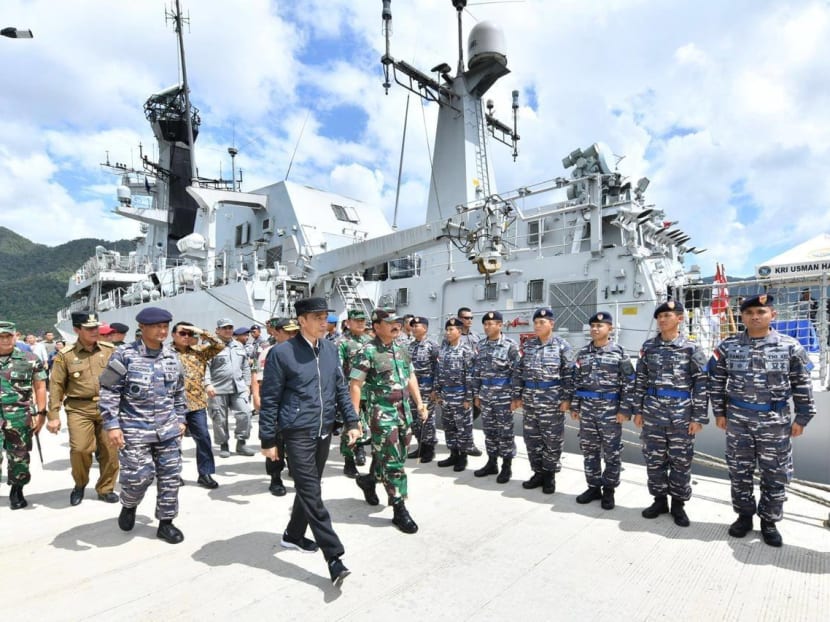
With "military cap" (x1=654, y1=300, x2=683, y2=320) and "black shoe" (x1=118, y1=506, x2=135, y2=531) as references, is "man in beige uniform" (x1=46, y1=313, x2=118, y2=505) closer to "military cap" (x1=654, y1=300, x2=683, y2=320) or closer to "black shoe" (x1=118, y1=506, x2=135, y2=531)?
"black shoe" (x1=118, y1=506, x2=135, y2=531)

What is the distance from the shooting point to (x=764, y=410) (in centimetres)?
314

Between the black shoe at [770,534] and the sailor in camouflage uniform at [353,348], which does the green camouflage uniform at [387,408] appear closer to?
the sailor in camouflage uniform at [353,348]

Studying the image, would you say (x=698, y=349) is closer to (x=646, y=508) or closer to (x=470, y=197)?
(x=646, y=508)

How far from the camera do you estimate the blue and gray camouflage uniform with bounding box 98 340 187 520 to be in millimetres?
A: 3188

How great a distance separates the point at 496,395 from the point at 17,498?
4.35 metres

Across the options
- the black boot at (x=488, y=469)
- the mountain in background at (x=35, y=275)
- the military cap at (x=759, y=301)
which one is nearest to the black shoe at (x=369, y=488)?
the black boot at (x=488, y=469)

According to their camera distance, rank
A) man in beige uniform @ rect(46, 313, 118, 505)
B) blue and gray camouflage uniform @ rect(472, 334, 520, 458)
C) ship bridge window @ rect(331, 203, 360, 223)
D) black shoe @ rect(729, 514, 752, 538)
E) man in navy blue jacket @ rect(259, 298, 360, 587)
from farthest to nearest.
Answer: ship bridge window @ rect(331, 203, 360, 223) → blue and gray camouflage uniform @ rect(472, 334, 520, 458) → man in beige uniform @ rect(46, 313, 118, 505) → black shoe @ rect(729, 514, 752, 538) → man in navy blue jacket @ rect(259, 298, 360, 587)

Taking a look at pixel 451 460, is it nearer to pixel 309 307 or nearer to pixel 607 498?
pixel 607 498

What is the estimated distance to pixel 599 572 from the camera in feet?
9.09

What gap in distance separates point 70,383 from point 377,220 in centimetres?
1276

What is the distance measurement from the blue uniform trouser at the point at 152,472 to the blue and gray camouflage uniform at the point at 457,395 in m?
2.84

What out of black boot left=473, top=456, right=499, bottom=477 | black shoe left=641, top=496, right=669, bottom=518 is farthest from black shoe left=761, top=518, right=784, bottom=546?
black boot left=473, top=456, right=499, bottom=477

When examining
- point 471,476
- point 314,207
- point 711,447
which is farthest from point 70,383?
point 314,207

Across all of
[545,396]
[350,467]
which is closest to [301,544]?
[350,467]
